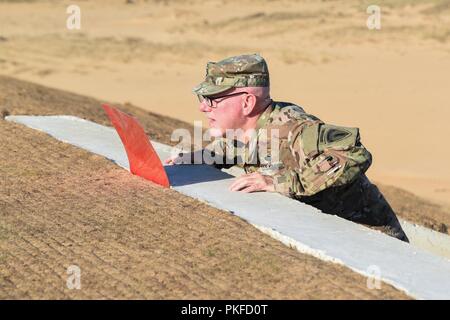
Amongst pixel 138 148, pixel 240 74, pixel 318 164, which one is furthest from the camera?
pixel 138 148

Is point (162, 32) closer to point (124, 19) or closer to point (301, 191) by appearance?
point (124, 19)

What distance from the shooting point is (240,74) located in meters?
6.34

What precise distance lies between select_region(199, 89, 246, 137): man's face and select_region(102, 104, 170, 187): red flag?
1.44ft

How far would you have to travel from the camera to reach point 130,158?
22.9ft

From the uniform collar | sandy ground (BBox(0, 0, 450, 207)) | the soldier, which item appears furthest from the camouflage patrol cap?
sandy ground (BBox(0, 0, 450, 207))

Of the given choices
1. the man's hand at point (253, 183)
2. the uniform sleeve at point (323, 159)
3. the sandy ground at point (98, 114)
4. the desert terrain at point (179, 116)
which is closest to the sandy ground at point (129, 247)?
the desert terrain at point (179, 116)

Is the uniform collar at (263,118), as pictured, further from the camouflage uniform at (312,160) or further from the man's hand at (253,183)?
the man's hand at (253,183)

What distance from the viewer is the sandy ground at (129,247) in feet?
16.1

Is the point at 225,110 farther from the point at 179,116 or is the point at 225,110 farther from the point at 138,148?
the point at 179,116

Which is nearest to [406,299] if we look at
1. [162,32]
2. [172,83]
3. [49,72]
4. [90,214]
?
[90,214]

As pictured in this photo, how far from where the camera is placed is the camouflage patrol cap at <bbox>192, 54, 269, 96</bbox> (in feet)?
20.7

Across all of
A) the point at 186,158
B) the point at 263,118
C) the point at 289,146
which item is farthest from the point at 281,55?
the point at 289,146

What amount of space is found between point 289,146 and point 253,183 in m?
0.31
